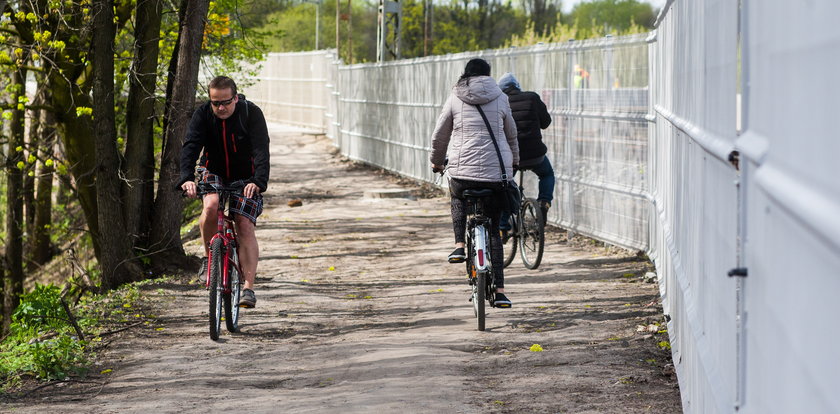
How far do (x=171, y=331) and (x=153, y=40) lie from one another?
387 cm

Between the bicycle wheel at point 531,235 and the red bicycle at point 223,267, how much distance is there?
332cm

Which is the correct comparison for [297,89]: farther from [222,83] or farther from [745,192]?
[745,192]

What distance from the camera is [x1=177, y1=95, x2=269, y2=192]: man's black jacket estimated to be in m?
7.84

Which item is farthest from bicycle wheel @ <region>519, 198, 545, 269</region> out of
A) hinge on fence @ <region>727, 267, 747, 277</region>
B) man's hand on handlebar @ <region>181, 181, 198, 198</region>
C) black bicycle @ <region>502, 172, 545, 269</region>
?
hinge on fence @ <region>727, 267, 747, 277</region>

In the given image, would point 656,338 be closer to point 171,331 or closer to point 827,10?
point 171,331

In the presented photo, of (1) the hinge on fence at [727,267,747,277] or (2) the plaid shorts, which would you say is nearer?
(1) the hinge on fence at [727,267,747,277]

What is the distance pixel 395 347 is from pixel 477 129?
1.65m

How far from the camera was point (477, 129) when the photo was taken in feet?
26.3

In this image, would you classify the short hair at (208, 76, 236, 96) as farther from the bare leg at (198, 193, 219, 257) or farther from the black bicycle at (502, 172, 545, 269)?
the black bicycle at (502, 172, 545, 269)

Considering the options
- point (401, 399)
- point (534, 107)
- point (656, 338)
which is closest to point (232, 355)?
point (401, 399)

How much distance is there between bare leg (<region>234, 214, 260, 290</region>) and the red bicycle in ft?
0.19

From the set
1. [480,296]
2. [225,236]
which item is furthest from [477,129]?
[225,236]

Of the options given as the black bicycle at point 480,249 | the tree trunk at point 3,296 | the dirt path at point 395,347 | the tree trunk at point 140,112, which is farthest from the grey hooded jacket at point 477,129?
the tree trunk at point 3,296

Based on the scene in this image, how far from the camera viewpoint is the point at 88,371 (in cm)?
730
